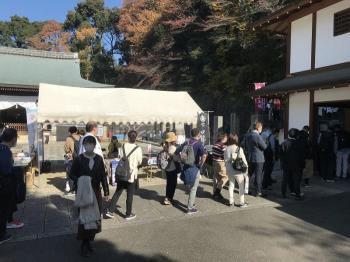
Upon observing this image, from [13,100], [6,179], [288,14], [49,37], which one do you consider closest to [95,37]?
[49,37]

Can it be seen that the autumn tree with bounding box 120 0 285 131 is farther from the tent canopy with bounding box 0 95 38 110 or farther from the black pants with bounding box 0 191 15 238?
the black pants with bounding box 0 191 15 238

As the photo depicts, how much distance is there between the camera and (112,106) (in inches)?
451

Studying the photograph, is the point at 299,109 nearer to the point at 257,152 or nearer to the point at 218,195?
the point at 257,152

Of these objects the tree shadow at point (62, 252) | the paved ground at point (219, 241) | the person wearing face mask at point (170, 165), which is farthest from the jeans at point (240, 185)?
the tree shadow at point (62, 252)

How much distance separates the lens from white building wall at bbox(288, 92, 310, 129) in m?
12.3

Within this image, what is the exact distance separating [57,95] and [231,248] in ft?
25.6

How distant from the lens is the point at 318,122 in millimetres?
12273

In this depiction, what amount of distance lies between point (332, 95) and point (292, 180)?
3.77 metres

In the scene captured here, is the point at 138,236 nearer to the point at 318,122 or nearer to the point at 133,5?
the point at 318,122

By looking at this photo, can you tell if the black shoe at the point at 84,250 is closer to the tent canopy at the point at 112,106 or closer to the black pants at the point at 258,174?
the black pants at the point at 258,174

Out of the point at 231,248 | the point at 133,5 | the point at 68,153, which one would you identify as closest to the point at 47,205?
the point at 68,153

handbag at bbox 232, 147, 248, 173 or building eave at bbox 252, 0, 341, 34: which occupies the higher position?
building eave at bbox 252, 0, 341, 34

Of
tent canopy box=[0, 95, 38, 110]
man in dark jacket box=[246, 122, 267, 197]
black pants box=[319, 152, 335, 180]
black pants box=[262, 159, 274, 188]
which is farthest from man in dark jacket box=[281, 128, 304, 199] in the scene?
tent canopy box=[0, 95, 38, 110]

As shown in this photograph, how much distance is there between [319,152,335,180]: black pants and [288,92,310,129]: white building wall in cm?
173
